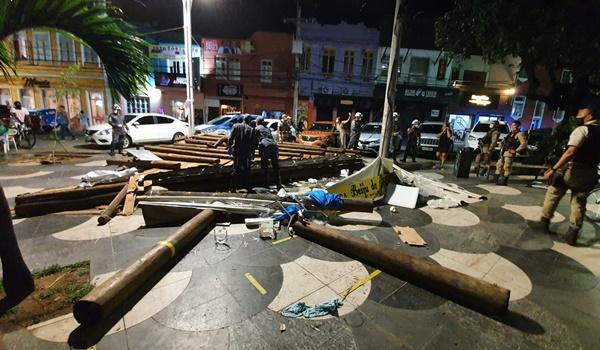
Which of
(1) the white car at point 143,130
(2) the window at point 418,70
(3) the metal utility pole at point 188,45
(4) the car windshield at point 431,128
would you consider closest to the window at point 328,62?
(2) the window at point 418,70

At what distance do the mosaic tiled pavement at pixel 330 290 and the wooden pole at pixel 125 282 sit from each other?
0.18 metres

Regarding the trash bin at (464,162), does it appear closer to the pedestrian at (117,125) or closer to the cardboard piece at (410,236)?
the cardboard piece at (410,236)

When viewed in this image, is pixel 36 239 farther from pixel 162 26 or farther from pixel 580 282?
pixel 162 26

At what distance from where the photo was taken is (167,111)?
25.1 m

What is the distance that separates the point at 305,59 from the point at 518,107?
1998cm

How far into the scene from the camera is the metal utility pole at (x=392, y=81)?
6363 mm

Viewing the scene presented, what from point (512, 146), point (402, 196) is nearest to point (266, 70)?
point (512, 146)

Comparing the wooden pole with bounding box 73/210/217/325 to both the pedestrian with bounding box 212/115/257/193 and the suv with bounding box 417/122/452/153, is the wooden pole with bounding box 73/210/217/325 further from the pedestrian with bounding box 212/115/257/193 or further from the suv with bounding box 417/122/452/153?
the suv with bounding box 417/122/452/153

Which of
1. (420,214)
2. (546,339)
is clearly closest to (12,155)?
(420,214)

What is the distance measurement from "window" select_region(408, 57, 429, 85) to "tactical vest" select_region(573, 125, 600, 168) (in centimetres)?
2239

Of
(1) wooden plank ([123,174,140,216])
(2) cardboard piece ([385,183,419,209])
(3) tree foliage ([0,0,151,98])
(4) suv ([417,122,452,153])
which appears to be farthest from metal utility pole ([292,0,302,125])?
(3) tree foliage ([0,0,151,98])

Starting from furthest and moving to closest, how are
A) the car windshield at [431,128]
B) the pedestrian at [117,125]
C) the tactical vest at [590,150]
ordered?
the car windshield at [431,128] < the pedestrian at [117,125] < the tactical vest at [590,150]

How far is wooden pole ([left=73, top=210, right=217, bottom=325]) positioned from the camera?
8.05ft

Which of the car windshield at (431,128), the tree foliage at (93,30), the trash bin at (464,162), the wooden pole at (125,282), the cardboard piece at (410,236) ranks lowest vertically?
the cardboard piece at (410,236)
